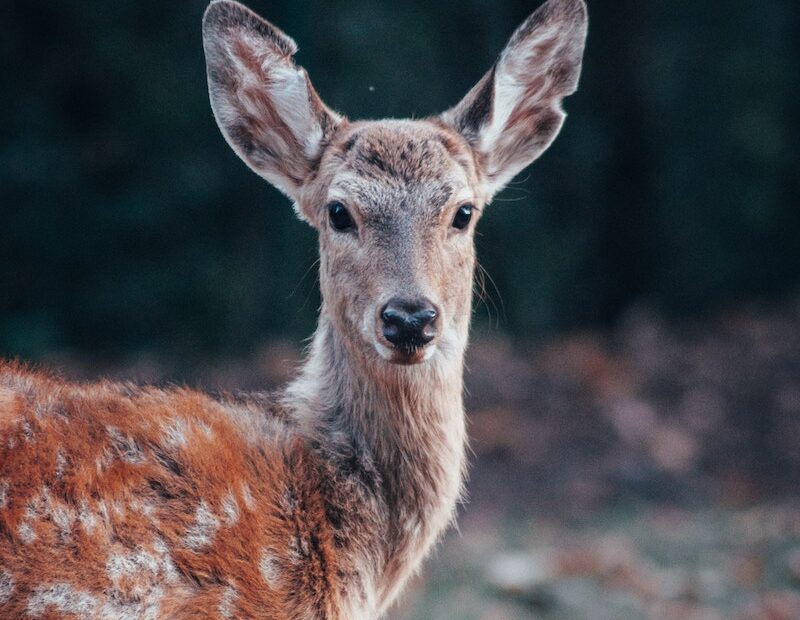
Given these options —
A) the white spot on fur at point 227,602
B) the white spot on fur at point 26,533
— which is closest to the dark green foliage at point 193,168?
the white spot on fur at point 227,602

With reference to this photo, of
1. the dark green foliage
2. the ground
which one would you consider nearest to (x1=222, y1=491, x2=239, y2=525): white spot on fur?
the ground

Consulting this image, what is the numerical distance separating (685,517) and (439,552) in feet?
5.92

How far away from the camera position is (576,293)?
39.9 feet

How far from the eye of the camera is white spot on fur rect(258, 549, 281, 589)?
139 inches

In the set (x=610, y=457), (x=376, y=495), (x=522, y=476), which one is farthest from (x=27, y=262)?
(x=376, y=495)

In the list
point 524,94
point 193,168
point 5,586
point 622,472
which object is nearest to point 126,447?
point 5,586

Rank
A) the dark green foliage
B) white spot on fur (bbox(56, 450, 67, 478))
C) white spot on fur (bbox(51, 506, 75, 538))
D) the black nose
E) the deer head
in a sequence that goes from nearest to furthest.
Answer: white spot on fur (bbox(51, 506, 75, 538)) → white spot on fur (bbox(56, 450, 67, 478)) → the black nose → the deer head → the dark green foliage

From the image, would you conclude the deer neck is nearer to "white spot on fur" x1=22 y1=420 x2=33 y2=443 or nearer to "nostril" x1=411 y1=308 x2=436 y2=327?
"nostril" x1=411 y1=308 x2=436 y2=327

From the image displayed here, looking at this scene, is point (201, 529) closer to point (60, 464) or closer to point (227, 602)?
point (227, 602)

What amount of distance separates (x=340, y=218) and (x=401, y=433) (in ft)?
2.51

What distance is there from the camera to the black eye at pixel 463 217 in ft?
13.8

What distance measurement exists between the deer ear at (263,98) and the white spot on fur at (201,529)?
148cm

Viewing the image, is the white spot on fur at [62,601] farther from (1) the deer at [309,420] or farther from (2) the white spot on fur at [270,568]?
(2) the white spot on fur at [270,568]

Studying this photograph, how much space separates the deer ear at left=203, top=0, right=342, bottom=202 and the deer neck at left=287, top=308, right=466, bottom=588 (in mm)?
776
